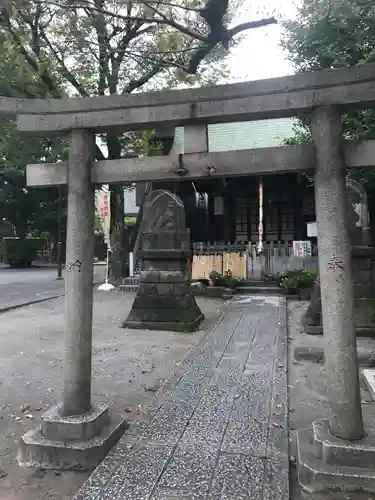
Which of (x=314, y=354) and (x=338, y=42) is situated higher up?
(x=338, y=42)

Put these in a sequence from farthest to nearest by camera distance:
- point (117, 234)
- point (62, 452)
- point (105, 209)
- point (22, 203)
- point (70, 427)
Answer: point (22, 203), point (117, 234), point (105, 209), point (70, 427), point (62, 452)

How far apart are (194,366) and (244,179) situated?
13294 mm

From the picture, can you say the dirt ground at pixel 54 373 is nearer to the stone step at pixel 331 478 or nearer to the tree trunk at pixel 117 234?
the stone step at pixel 331 478

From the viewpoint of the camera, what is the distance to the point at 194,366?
6266 mm

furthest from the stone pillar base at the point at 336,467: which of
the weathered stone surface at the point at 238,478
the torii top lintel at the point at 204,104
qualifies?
the torii top lintel at the point at 204,104

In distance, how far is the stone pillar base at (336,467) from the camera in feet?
9.91

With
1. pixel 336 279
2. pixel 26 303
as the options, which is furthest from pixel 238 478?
pixel 26 303

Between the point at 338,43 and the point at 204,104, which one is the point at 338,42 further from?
the point at 204,104

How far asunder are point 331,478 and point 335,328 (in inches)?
43.3

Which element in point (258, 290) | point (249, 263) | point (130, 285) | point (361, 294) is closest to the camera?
point (361, 294)

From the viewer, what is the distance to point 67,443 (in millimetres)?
3584

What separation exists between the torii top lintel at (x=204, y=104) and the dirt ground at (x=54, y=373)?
3078mm

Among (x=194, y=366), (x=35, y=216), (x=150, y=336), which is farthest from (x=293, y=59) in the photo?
(x=35, y=216)

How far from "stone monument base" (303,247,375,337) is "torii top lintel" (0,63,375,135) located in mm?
5702
